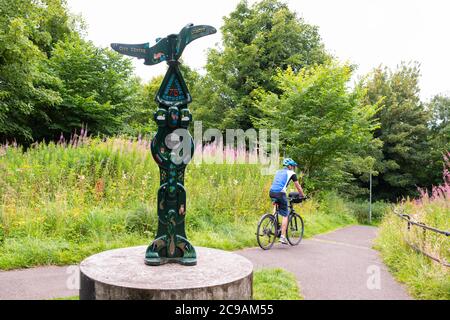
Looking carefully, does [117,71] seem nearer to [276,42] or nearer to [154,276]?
[276,42]

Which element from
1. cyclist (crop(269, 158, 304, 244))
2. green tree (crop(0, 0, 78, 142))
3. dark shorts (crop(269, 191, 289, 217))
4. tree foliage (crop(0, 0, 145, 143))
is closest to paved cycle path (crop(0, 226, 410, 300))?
cyclist (crop(269, 158, 304, 244))

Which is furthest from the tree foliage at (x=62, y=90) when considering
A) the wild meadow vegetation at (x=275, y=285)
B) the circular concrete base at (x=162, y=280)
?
the circular concrete base at (x=162, y=280)

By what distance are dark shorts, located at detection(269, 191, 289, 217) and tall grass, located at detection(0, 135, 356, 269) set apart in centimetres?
76

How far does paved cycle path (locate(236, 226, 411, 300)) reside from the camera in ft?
16.4

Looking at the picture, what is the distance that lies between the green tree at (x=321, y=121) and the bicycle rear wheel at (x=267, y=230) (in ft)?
20.6

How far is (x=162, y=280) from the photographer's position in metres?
3.46

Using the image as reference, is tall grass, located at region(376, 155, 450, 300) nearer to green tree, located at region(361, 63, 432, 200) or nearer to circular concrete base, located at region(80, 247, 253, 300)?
circular concrete base, located at region(80, 247, 253, 300)

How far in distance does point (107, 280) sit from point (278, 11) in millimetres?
21986

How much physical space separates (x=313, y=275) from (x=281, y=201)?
215 cm

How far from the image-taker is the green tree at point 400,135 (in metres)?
27.6

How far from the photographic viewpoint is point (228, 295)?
344 centimetres

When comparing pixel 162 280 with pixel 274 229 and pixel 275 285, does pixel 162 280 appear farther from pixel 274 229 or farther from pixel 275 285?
pixel 274 229

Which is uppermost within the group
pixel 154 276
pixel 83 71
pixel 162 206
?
pixel 83 71

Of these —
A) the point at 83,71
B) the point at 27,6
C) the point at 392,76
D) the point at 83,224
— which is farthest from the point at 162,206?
the point at 392,76
